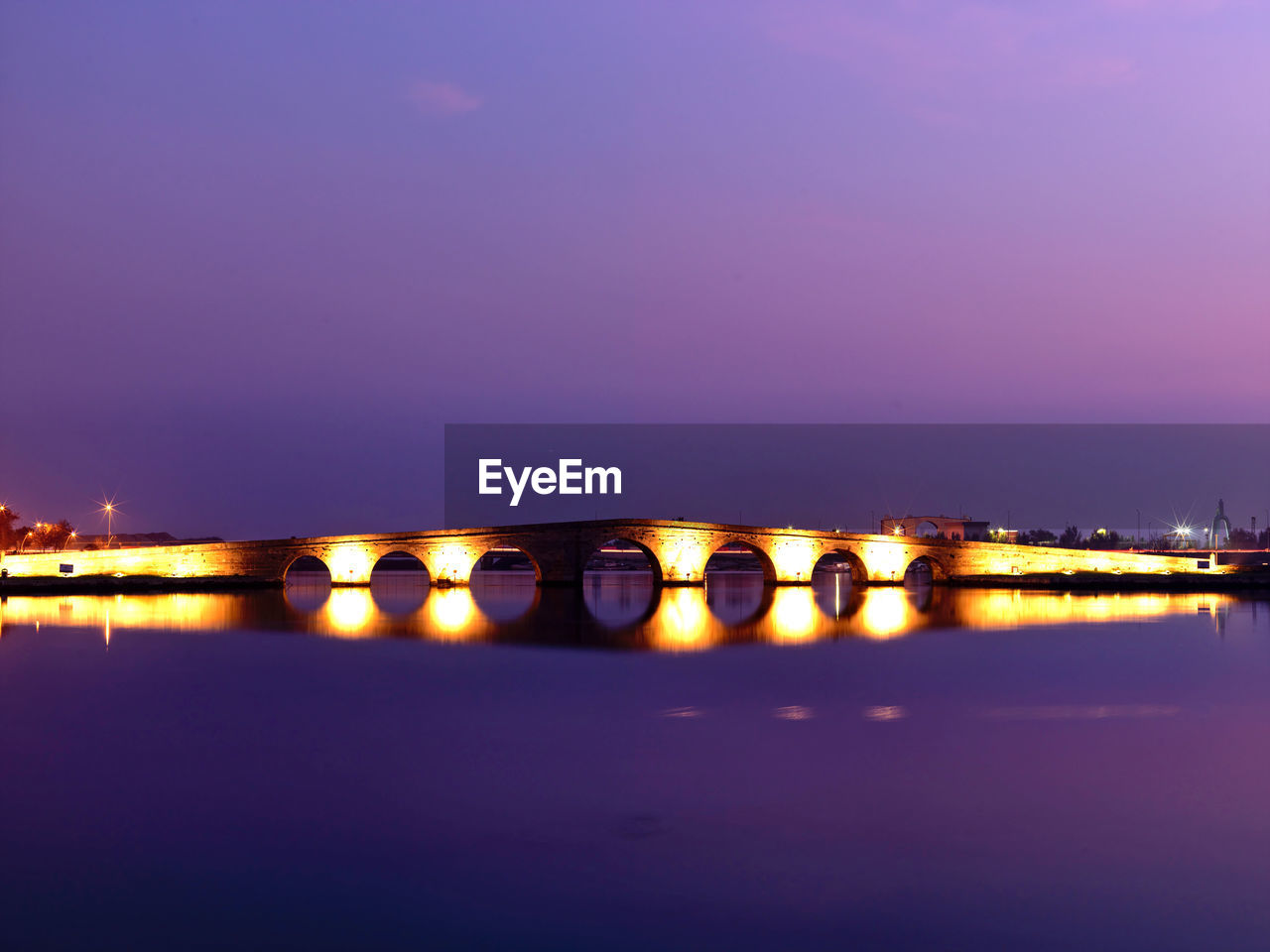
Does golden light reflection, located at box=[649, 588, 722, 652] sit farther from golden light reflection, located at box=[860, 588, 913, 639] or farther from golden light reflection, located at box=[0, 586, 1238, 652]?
golden light reflection, located at box=[860, 588, 913, 639]

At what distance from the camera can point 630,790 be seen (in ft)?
47.7

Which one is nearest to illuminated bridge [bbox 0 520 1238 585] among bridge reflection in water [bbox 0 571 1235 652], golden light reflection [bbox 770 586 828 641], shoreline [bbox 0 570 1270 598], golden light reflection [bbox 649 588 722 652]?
shoreline [bbox 0 570 1270 598]

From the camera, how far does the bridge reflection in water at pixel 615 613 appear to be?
3678cm

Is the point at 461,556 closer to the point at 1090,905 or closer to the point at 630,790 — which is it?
the point at 630,790

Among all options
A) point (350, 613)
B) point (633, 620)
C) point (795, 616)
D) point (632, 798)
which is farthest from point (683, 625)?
point (632, 798)

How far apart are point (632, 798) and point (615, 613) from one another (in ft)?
108

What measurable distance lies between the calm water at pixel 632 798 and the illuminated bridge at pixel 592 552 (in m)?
28.6

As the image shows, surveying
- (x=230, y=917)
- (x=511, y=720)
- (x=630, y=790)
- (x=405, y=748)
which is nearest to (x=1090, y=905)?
(x=630, y=790)

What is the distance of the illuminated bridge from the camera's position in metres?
59.1

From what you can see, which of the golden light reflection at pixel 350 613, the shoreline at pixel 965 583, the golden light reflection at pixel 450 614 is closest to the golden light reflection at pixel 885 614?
the shoreline at pixel 965 583

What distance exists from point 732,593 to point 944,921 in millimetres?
53487

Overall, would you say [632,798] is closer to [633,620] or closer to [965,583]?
[633,620]

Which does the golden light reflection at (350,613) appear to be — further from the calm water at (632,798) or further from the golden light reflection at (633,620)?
the calm water at (632,798)

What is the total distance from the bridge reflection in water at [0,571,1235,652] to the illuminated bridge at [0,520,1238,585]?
2.39m
